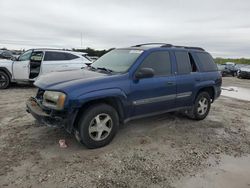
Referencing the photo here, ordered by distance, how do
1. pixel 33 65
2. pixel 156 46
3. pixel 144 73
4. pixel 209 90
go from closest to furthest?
pixel 144 73 < pixel 156 46 < pixel 209 90 < pixel 33 65

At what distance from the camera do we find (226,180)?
375 centimetres

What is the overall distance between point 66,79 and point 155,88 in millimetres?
1704

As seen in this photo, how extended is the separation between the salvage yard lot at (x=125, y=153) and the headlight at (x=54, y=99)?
77 cm

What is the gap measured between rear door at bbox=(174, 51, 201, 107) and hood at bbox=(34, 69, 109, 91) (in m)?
1.83

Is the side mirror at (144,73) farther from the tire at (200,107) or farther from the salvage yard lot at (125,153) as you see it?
the tire at (200,107)

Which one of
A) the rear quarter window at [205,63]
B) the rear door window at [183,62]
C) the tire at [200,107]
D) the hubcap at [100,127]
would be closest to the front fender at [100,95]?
the hubcap at [100,127]

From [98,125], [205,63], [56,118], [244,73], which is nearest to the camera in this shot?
[56,118]

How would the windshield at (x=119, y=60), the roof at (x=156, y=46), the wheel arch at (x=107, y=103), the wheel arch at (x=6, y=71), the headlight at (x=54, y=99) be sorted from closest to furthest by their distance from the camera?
the headlight at (x=54, y=99), the wheel arch at (x=107, y=103), the windshield at (x=119, y=60), the roof at (x=156, y=46), the wheel arch at (x=6, y=71)

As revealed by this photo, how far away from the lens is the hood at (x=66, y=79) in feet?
14.1

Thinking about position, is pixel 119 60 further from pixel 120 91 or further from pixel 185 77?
pixel 185 77

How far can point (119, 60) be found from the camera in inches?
216

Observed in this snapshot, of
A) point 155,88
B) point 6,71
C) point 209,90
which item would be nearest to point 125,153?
point 155,88

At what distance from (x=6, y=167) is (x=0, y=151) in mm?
604

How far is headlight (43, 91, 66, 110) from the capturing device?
163 inches
